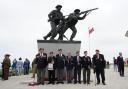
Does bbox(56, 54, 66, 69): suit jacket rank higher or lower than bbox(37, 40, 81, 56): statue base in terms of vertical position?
lower

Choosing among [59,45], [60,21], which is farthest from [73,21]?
[59,45]

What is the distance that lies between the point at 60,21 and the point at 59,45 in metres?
1.45

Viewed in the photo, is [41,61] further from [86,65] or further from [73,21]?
[73,21]

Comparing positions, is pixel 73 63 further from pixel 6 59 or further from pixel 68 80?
pixel 6 59

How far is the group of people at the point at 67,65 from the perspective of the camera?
2141 cm

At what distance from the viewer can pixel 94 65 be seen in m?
21.4

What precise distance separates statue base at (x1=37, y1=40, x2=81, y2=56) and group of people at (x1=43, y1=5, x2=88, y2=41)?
1.24ft

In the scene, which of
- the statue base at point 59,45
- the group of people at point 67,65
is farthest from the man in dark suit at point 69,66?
the statue base at point 59,45

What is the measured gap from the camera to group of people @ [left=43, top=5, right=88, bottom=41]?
2452 centimetres

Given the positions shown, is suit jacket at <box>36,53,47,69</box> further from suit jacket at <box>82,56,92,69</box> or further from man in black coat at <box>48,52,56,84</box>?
suit jacket at <box>82,56,92,69</box>

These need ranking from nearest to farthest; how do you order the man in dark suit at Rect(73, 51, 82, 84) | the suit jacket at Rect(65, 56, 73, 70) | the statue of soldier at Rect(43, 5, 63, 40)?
the man in dark suit at Rect(73, 51, 82, 84)
the suit jacket at Rect(65, 56, 73, 70)
the statue of soldier at Rect(43, 5, 63, 40)

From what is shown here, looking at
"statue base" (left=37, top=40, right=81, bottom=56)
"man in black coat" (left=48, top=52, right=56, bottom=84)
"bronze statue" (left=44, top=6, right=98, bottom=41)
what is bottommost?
"man in black coat" (left=48, top=52, right=56, bottom=84)

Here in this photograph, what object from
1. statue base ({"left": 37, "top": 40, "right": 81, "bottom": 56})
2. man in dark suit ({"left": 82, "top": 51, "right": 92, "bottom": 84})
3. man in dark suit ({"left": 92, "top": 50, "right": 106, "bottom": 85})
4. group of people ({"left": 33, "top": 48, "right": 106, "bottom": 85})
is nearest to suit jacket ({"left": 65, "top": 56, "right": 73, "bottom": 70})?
group of people ({"left": 33, "top": 48, "right": 106, "bottom": 85})

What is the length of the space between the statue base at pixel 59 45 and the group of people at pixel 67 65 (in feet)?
4.78
